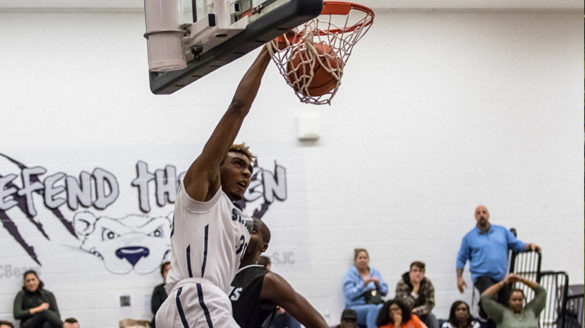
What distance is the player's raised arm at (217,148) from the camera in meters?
3.87

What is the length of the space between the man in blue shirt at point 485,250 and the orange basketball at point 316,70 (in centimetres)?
672

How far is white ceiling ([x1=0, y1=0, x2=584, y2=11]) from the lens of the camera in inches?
403

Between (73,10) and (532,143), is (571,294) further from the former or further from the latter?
(73,10)

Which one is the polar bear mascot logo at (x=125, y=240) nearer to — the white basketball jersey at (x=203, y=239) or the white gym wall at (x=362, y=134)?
the white gym wall at (x=362, y=134)

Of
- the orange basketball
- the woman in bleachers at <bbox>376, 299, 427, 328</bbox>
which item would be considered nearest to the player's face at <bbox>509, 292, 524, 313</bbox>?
the woman in bleachers at <bbox>376, 299, 427, 328</bbox>

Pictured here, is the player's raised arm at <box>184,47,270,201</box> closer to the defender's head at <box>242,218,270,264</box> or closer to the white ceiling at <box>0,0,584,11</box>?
the defender's head at <box>242,218,270,264</box>

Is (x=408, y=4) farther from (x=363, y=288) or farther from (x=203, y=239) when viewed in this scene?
(x=203, y=239)

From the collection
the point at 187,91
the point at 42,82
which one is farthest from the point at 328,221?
the point at 42,82

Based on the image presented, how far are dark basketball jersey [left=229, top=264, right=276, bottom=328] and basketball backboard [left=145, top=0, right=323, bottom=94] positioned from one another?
1103mm

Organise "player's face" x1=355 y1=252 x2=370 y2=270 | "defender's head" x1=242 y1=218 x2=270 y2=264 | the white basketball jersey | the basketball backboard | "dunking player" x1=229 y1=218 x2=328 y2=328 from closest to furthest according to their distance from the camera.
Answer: the basketball backboard, the white basketball jersey, "dunking player" x1=229 y1=218 x2=328 y2=328, "defender's head" x1=242 y1=218 x2=270 y2=264, "player's face" x1=355 y1=252 x2=370 y2=270

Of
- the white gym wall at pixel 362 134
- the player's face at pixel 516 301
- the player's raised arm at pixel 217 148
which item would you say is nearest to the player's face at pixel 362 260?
the white gym wall at pixel 362 134

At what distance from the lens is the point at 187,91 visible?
10805 mm

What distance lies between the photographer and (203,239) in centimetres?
399

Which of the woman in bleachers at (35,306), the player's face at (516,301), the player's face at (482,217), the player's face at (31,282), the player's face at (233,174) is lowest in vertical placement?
the player's face at (516,301)
